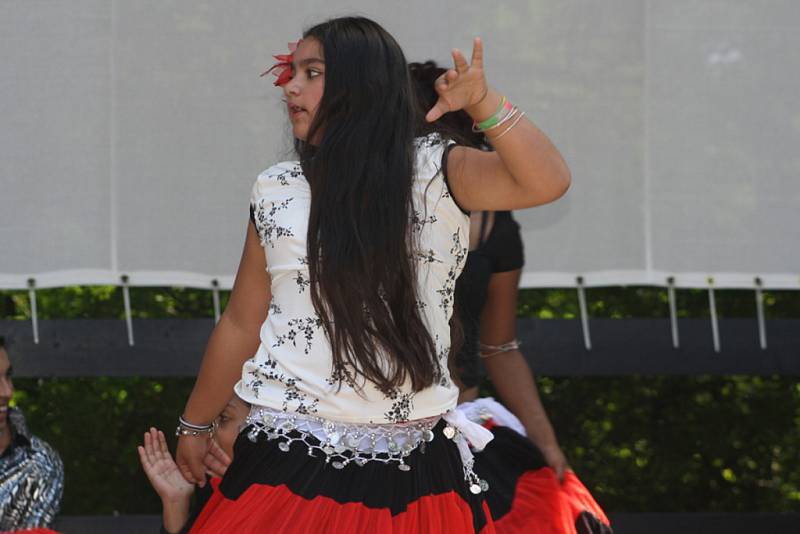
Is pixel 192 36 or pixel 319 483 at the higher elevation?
pixel 192 36

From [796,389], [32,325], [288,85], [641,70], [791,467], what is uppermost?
[641,70]

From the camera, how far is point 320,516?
2.00 m

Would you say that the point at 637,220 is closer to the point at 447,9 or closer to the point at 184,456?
the point at 447,9

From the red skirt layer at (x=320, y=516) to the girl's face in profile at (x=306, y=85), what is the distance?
2.12 feet

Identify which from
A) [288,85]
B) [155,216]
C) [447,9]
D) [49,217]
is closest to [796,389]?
[447,9]

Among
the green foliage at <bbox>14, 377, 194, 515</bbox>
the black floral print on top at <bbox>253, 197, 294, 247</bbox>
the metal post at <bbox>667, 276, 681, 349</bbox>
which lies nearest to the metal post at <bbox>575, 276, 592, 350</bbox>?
the metal post at <bbox>667, 276, 681, 349</bbox>

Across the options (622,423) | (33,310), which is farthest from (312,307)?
(622,423)

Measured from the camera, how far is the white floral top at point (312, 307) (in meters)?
2.02

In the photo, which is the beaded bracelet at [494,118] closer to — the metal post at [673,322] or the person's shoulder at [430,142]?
the person's shoulder at [430,142]

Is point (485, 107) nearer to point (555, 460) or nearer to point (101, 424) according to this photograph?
point (555, 460)

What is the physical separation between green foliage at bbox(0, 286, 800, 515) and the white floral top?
2.55 m

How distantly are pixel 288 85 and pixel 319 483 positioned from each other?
0.72m

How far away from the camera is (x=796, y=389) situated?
4789mm

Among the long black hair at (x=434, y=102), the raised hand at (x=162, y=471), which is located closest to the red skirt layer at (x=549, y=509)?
the raised hand at (x=162, y=471)
